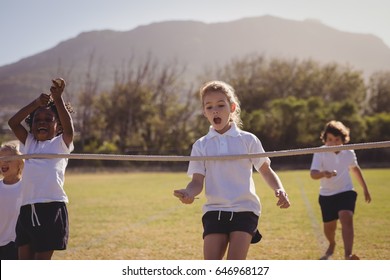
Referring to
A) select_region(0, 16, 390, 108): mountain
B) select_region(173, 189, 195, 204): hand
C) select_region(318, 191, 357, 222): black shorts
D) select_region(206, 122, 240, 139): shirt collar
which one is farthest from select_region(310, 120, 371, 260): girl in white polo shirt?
select_region(0, 16, 390, 108): mountain

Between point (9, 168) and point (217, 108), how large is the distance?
200 centimetres

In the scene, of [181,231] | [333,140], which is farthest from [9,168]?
[181,231]

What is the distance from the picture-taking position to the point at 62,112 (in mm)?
4188

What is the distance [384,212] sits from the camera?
11281 millimetres

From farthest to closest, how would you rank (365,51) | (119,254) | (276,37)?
(276,37) < (365,51) < (119,254)

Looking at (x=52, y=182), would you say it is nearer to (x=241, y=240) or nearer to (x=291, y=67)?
(x=241, y=240)

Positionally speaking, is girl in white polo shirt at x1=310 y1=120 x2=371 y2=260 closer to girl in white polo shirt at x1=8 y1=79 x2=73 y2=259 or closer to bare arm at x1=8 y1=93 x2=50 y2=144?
girl in white polo shirt at x1=8 y1=79 x2=73 y2=259

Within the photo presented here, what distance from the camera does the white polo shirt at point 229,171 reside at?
3816 mm

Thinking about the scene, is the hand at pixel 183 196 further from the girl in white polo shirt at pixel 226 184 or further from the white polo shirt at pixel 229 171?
the white polo shirt at pixel 229 171

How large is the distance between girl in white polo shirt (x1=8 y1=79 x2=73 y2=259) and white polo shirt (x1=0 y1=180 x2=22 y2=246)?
45 cm

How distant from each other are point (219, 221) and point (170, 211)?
340 inches

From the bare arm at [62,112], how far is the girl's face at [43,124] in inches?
5.6

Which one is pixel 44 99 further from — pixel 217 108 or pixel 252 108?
pixel 252 108
